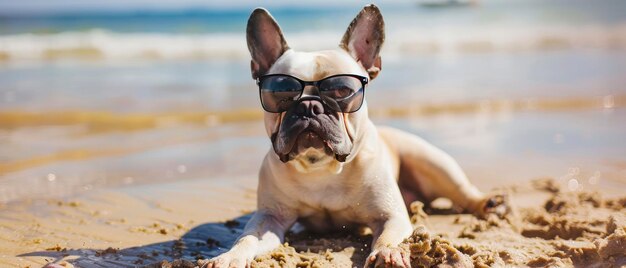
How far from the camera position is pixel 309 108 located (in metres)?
3.62

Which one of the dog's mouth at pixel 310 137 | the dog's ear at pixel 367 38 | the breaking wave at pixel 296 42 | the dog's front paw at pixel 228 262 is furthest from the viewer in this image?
the breaking wave at pixel 296 42

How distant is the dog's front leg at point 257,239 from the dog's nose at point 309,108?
0.70 m

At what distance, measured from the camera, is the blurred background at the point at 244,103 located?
6.27 m

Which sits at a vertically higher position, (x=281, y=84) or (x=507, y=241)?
(x=281, y=84)

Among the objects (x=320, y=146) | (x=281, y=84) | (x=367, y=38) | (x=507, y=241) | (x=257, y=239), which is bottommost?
(x=507, y=241)

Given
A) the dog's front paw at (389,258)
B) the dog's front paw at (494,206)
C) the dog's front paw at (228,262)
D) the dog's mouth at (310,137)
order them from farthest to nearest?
1. the dog's front paw at (494,206)
2. the dog's mouth at (310,137)
3. the dog's front paw at (228,262)
4. the dog's front paw at (389,258)

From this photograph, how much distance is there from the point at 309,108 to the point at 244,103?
236 inches

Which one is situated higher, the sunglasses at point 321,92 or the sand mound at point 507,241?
the sunglasses at point 321,92

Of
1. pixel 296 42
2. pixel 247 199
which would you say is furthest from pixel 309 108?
pixel 296 42

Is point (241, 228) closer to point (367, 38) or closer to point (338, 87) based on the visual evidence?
point (338, 87)

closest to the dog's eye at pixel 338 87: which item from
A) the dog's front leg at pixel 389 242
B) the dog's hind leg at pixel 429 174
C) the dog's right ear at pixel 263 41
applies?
the dog's right ear at pixel 263 41

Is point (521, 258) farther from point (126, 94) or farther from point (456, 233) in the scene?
point (126, 94)

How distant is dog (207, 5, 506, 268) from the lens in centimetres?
363

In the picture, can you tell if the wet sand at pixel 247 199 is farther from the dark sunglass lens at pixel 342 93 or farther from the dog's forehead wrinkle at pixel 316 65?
the dog's forehead wrinkle at pixel 316 65
